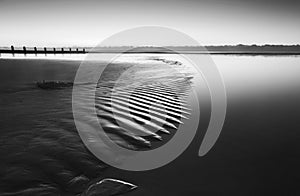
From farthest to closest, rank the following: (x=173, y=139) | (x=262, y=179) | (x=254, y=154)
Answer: (x=173, y=139), (x=254, y=154), (x=262, y=179)

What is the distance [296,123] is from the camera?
5664 mm

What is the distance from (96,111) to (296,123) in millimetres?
5688

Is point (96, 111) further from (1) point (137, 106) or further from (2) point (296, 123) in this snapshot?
(2) point (296, 123)

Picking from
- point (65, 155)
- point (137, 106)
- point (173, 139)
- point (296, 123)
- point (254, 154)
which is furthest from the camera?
point (137, 106)

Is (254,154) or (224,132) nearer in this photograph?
(254,154)

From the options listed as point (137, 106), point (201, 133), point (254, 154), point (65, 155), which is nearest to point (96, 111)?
point (137, 106)

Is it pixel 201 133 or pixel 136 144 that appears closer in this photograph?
pixel 136 144

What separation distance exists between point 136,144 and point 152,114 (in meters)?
2.00

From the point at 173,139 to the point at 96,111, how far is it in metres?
2.61

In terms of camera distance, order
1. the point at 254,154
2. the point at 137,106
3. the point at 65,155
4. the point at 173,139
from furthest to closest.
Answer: the point at 137,106 < the point at 173,139 < the point at 254,154 < the point at 65,155

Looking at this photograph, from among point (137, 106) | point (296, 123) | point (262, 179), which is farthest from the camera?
point (137, 106)

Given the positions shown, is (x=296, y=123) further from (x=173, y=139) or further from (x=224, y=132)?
(x=173, y=139)

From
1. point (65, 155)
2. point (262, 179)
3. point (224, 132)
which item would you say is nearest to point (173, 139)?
point (224, 132)

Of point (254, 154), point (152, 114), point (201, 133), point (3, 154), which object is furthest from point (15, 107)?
point (254, 154)
